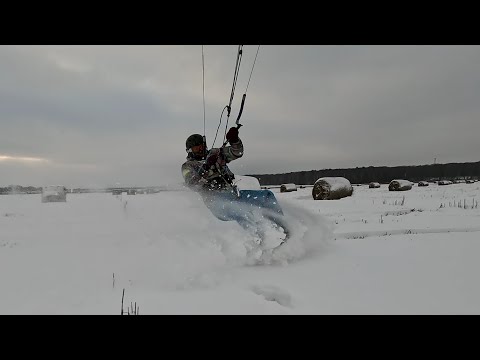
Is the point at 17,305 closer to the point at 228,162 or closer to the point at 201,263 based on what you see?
the point at 201,263

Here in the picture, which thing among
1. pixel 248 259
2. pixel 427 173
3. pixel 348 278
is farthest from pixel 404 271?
pixel 427 173

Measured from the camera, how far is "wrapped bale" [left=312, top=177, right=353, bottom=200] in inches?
795

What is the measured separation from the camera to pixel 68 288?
356 centimetres

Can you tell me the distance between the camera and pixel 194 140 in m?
6.11

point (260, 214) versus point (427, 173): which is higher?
point (427, 173)

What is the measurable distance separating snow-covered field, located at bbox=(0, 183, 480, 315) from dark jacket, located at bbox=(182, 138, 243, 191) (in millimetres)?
394

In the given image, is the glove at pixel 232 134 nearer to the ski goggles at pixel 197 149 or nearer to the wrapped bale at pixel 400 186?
the ski goggles at pixel 197 149

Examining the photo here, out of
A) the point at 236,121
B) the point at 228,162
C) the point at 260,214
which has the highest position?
the point at 236,121

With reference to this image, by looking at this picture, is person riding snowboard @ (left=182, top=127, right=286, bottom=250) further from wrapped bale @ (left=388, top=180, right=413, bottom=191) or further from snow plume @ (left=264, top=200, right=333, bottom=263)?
wrapped bale @ (left=388, top=180, right=413, bottom=191)

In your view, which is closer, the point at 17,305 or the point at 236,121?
the point at 17,305

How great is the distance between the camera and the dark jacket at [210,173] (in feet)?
18.2

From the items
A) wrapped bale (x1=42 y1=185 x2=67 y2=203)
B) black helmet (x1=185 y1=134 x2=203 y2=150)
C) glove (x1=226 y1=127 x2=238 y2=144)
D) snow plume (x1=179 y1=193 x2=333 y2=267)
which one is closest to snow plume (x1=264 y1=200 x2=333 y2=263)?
snow plume (x1=179 y1=193 x2=333 y2=267)
